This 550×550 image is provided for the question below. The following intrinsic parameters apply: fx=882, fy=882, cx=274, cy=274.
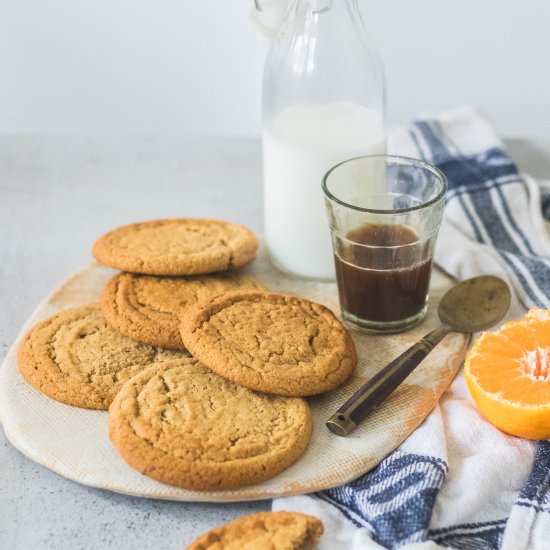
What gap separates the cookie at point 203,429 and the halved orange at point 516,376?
0.89 ft

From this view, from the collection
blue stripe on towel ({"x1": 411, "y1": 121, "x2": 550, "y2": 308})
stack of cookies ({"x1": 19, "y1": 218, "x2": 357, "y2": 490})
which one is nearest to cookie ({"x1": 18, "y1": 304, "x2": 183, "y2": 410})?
stack of cookies ({"x1": 19, "y1": 218, "x2": 357, "y2": 490})

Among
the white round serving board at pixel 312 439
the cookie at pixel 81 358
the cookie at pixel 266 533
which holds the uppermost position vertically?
the cookie at pixel 81 358

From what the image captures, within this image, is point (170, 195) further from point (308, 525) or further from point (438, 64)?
point (308, 525)

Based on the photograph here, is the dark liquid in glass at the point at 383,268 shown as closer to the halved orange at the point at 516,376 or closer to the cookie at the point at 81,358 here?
the halved orange at the point at 516,376

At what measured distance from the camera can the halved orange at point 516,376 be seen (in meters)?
1.28

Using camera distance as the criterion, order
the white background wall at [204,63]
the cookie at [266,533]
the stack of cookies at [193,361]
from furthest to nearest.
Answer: the white background wall at [204,63] < the stack of cookies at [193,361] < the cookie at [266,533]

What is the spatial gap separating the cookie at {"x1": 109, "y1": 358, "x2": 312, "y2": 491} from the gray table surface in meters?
0.06

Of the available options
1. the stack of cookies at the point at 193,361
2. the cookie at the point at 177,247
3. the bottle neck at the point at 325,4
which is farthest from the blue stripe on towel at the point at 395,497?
the bottle neck at the point at 325,4

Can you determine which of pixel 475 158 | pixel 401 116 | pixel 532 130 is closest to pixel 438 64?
pixel 401 116

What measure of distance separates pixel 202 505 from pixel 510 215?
1.05 m

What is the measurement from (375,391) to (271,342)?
184mm

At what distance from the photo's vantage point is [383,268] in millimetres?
1527

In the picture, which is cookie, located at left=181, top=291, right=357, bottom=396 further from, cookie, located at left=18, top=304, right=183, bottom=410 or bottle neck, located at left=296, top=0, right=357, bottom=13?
bottle neck, located at left=296, top=0, right=357, bottom=13

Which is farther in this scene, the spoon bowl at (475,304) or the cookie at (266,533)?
the spoon bowl at (475,304)
